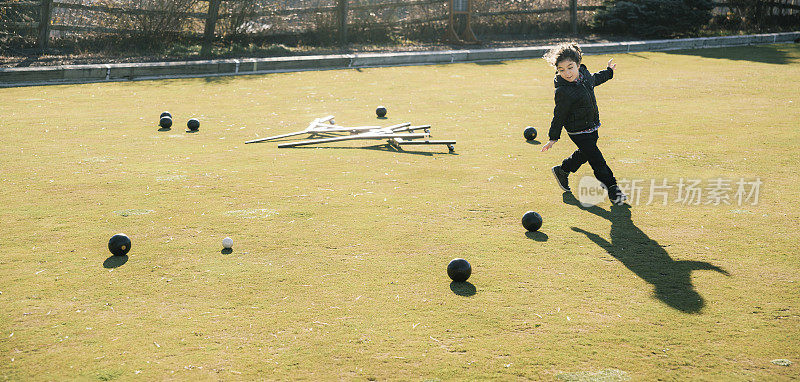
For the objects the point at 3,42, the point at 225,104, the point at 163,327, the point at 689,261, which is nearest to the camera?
the point at 163,327

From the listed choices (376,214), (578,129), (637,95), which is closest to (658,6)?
(637,95)

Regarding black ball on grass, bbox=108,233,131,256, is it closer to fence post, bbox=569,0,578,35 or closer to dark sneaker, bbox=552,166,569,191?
dark sneaker, bbox=552,166,569,191

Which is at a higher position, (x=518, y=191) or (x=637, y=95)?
(x=637, y=95)

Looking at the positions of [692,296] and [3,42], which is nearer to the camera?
[692,296]

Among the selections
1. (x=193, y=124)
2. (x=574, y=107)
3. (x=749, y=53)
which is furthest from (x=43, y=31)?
(x=749, y=53)

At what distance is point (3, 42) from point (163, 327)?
58.3ft

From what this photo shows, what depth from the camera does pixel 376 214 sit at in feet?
24.6

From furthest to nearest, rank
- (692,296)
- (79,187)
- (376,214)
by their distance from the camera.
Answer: (79,187) → (376,214) → (692,296)

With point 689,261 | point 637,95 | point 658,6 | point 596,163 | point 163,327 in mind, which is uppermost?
point 658,6

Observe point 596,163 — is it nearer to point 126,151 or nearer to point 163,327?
point 163,327

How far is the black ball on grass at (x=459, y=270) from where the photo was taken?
18.2 feet

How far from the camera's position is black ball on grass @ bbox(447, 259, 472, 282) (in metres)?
5.56

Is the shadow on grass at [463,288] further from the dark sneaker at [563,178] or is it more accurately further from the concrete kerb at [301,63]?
the concrete kerb at [301,63]

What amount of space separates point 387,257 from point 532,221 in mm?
1473
